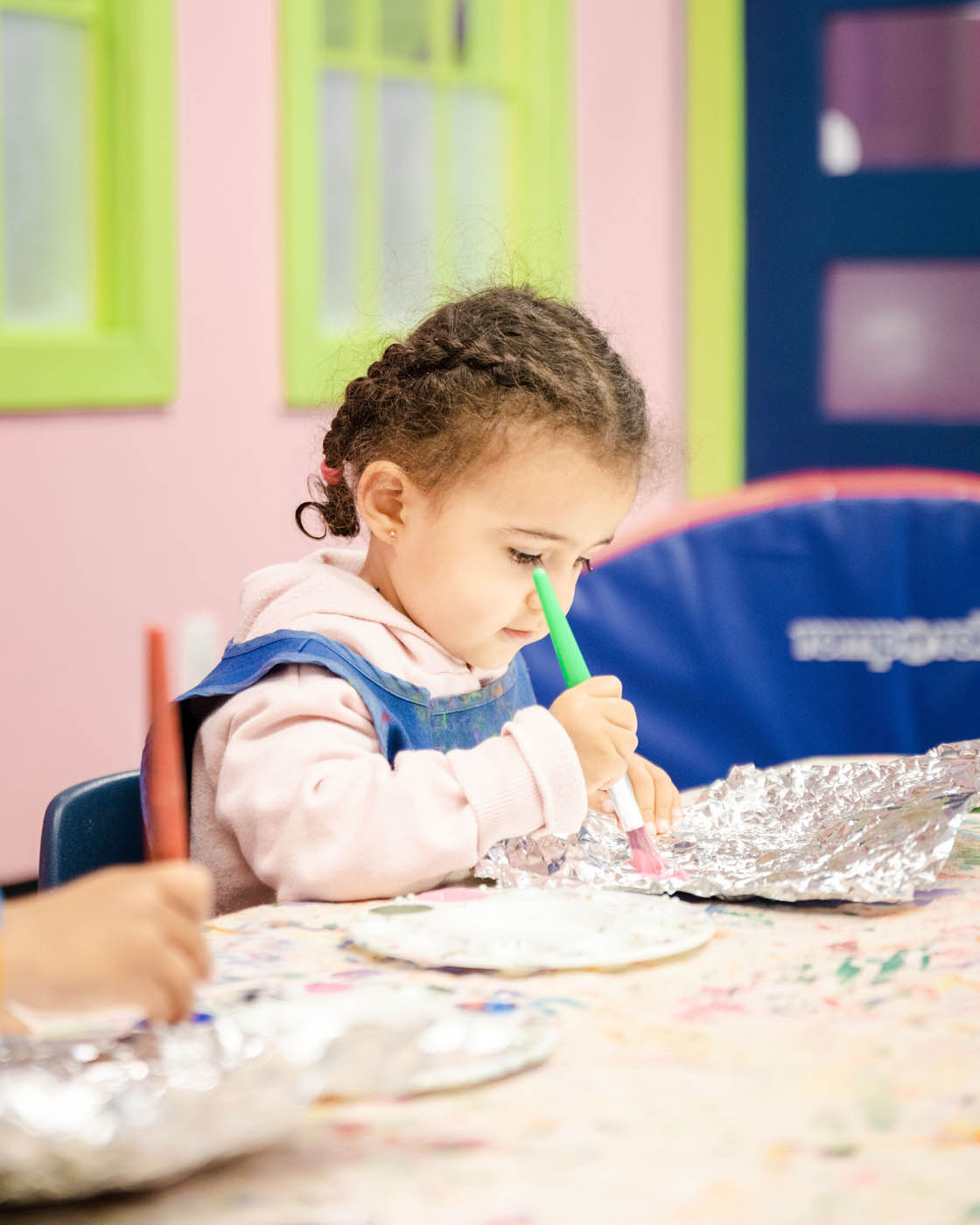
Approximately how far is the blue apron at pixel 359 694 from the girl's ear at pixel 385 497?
0.11 meters

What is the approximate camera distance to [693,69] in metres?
Result: 3.04

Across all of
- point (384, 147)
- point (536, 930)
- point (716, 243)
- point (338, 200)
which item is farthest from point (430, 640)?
point (716, 243)

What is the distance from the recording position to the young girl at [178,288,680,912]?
2.62 feet

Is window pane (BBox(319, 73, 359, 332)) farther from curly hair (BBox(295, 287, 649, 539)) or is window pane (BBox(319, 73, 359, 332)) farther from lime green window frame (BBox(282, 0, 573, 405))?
curly hair (BBox(295, 287, 649, 539))

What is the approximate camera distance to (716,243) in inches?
120

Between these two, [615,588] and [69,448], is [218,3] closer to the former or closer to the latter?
[69,448]

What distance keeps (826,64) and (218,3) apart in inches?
52.6

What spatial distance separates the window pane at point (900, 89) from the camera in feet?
9.91

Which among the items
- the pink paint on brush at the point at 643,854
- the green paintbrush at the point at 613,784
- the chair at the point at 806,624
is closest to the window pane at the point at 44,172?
the chair at the point at 806,624

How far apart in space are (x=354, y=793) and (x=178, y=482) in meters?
1.37

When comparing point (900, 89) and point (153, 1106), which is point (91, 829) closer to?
point (153, 1106)

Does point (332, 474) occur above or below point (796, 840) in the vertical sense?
above

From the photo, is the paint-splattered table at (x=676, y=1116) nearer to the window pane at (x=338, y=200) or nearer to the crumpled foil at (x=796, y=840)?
the crumpled foil at (x=796, y=840)

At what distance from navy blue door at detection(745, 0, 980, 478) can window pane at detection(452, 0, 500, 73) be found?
0.61m
